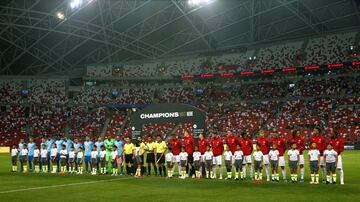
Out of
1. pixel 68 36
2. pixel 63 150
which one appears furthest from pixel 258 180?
pixel 68 36

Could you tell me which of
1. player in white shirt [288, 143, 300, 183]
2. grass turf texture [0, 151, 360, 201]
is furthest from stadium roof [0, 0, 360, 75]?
grass turf texture [0, 151, 360, 201]

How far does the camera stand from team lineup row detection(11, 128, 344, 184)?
19.0m

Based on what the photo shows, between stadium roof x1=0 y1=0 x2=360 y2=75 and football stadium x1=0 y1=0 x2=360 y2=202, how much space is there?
21 cm

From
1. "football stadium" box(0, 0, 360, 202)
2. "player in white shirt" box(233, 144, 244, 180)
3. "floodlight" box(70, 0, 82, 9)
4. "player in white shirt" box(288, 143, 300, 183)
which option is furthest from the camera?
"football stadium" box(0, 0, 360, 202)

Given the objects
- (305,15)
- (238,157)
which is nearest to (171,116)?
(238,157)

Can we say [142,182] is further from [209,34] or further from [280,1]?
[209,34]

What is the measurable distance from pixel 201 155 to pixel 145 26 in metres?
40.8

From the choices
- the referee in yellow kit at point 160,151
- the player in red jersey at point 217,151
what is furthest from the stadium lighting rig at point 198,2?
the player in red jersey at point 217,151

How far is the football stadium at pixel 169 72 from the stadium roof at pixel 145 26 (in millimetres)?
207

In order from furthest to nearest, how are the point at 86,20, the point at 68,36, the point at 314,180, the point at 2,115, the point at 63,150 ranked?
the point at 2,115
the point at 68,36
the point at 86,20
the point at 63,150
the point at 314,180

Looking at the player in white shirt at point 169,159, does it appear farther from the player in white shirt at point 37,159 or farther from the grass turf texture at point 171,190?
the player in white shirt at point 37,159

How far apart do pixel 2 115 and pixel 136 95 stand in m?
23.1

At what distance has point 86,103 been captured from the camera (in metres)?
74.1

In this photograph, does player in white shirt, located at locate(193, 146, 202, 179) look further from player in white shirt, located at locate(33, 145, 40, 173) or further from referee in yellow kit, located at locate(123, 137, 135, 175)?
player in white shirt, located at locate(33, 145, 40, 173)
